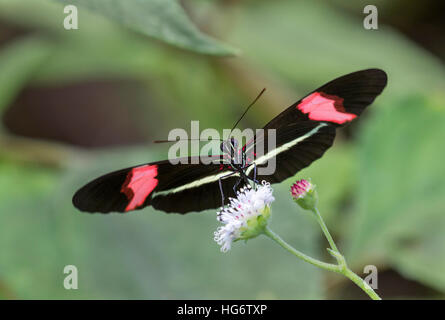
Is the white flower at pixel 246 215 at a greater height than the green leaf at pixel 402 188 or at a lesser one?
lesser

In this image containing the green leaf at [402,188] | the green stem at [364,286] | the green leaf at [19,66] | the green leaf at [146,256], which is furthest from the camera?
the green leaf at [19,66]

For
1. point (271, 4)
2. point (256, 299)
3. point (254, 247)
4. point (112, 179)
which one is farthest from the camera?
point (271, 4)

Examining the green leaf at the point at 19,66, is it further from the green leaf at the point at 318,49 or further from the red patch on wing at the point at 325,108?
the red patch on wing at the point at 325,108

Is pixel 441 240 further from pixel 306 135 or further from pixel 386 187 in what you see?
pixel 306 135

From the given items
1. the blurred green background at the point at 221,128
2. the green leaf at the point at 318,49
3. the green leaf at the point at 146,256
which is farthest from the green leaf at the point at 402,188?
the green leaf at the point at 318,49

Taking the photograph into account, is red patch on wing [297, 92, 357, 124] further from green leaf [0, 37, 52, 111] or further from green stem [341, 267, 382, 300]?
green leaf [0, 37, 52, 111]

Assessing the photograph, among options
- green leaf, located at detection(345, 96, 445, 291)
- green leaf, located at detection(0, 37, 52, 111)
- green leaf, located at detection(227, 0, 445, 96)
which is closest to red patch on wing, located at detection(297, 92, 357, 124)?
green leaf, located at detection(345, 96, 445, 291)

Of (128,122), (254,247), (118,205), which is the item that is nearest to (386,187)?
(254,247)
